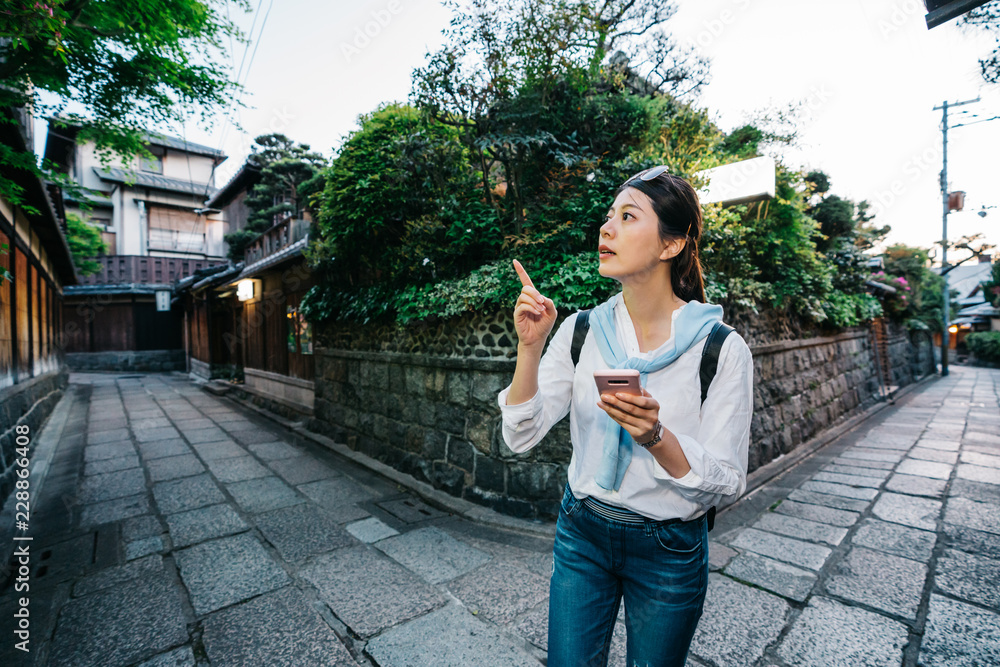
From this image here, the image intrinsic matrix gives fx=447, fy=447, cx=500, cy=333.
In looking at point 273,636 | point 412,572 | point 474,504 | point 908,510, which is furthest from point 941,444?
point 273,636

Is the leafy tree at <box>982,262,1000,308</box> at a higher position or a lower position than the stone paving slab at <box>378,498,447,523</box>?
higher

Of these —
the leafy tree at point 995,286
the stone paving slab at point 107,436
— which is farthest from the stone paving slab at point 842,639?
the leafy tree at point 995,286

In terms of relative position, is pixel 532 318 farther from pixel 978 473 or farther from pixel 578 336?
pixel 978 473

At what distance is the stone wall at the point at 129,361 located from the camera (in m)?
20.4

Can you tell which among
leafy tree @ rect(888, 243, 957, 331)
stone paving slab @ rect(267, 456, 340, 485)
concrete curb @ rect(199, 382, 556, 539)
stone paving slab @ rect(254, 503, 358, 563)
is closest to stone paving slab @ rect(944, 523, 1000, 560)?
concrete curb @ rect(199, 382, 556, 539)

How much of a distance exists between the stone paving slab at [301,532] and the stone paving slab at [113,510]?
4.53ft

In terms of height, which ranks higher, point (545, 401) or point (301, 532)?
point (545, 401)

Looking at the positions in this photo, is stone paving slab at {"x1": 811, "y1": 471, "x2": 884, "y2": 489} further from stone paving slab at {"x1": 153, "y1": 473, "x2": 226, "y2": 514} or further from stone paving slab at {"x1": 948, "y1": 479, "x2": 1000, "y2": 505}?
stone paving slab at {"x1": 153, "y1": 473, "x2": 226, "y2": 514}

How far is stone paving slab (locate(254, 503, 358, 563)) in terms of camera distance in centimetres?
371

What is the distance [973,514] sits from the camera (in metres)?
4.27

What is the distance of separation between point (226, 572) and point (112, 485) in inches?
131

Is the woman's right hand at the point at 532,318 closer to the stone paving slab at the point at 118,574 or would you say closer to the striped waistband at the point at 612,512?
the striped waistband at the point at 612,512

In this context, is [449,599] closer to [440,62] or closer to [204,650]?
[204,650]

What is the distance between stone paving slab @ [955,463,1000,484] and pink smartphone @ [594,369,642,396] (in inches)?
273
